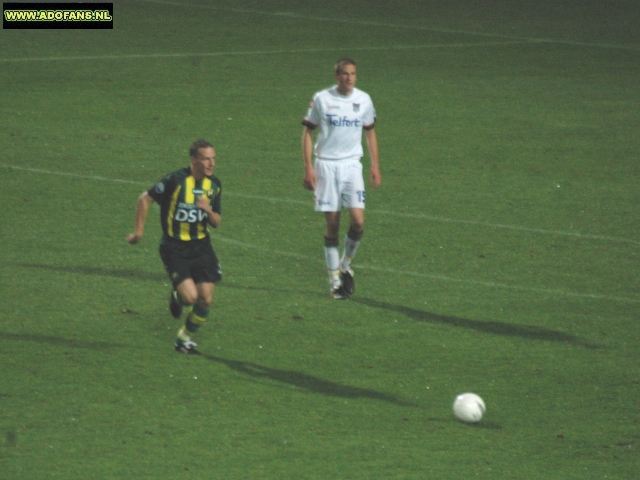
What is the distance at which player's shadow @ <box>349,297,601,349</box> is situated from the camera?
9719 millimetres

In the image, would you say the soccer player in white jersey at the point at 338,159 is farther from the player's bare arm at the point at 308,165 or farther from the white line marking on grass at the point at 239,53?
the white line marking on grass at the point at 239,53

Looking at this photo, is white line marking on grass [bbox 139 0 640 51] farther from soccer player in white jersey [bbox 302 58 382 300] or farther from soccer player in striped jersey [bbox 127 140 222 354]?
soccer player in striped jersey [bbox 127 140 222 354]

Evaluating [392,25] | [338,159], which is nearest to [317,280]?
[338,159]

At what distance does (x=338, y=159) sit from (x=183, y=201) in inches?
80.9

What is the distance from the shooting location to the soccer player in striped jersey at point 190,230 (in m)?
8.88

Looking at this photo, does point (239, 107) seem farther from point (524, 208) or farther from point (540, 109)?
point (524, 208)

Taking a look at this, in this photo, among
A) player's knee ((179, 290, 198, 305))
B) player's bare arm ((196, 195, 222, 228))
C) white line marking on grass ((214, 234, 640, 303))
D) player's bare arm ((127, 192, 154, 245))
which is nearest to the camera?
player's bare arm ((196, 195, 222, 228))

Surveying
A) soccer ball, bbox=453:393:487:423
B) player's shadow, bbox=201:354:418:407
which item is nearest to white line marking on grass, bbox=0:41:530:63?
player's shadow, bbox=201:354:418:407

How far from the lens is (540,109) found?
747 inches

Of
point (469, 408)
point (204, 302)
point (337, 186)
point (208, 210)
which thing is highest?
point (337, 186)

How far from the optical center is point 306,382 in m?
8.63

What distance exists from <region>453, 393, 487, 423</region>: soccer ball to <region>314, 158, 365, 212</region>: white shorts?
116 inches

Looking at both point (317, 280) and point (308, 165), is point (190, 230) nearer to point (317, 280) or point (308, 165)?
point (308, 165)

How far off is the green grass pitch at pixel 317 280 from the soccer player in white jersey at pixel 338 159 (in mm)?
426
